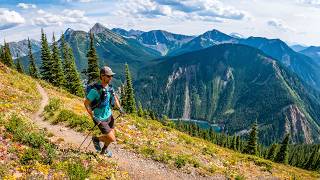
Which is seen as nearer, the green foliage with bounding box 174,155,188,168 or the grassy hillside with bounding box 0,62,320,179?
the grassy hillside with bounding box 0,62,320,179

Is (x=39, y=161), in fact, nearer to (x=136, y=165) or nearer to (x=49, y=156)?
(x=49, y=156)

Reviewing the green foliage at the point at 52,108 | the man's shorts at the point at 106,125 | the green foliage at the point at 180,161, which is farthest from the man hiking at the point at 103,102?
the green foliage at the point at 52,108

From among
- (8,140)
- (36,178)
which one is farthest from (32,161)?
(8,140)

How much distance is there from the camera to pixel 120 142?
66.1 feet

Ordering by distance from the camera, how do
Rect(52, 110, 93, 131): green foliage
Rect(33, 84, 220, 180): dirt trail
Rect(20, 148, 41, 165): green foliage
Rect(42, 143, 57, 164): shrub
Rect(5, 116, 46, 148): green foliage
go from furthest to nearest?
Rect(52, 110, 93, 131): green foliage, Rect(33, 84, 220, 180): dirt trail, Rect(5, 116, 46, 148): green foliage, Rect(42, 143, 57, 164): shrub, Rect(20, 148, 41, 165): green foliage

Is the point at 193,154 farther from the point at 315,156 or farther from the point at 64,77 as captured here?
the point at 315,156

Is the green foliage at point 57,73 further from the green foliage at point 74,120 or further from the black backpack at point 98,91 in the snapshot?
the black backpack at point 98,91

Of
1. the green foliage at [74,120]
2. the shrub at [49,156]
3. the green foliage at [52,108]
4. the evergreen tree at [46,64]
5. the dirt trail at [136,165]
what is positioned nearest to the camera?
the shrub at [49,156]

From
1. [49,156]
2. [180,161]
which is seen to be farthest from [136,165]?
[49,156]

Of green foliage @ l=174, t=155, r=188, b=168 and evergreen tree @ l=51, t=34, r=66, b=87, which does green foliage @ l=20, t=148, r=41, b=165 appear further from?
evergreen tree @ l=51, t=34, r=66, b=87

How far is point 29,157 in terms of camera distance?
40.3 ft

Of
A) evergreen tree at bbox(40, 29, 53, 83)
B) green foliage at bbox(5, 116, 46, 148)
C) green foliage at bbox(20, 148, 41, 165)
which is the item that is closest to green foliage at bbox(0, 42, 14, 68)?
evergreen tree at bbox(40, 29, 53, 83)

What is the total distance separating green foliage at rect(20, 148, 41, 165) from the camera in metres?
12.2

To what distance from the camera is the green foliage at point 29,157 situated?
40.1ft
